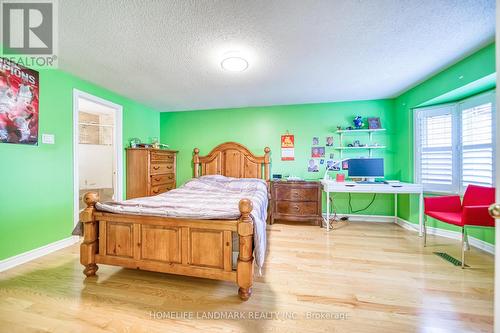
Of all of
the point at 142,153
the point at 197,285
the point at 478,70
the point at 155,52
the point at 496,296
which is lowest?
the point at 197,285

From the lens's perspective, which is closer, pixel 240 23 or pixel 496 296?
pixel 496 296

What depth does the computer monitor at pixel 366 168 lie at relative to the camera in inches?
140

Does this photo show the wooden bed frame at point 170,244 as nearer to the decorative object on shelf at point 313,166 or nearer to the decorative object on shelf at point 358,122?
the decorative object on shelf at point 313,166

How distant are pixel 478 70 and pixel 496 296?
266 centimetres

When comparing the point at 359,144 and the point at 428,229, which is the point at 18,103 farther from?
the point at 428,229

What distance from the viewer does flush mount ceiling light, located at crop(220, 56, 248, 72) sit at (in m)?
2.28

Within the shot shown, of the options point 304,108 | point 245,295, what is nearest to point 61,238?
point 245,295

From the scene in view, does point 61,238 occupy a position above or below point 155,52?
below

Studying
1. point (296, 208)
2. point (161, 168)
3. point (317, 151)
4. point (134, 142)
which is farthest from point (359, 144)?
point (134, 142)

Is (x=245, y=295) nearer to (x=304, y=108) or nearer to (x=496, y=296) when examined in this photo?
(x=496, y=296)

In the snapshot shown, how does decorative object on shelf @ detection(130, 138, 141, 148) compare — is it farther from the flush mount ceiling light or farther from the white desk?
the white desk

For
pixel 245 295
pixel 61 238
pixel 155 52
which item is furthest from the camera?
pixel 61 238

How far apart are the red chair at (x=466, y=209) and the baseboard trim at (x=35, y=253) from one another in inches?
181

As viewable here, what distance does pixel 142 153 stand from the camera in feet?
11.7
